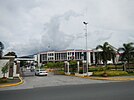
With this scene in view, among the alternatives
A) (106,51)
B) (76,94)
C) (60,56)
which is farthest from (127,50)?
(60,56)

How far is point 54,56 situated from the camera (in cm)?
13638

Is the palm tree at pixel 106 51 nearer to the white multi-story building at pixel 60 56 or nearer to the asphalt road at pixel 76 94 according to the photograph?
the asphalt road at pixel 76 94

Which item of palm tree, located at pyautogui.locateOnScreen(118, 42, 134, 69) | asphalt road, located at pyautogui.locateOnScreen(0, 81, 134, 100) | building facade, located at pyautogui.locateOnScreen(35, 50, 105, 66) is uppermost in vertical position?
building facade, located at pyautogui.locateOnScreen(35, 50, 105, 66)

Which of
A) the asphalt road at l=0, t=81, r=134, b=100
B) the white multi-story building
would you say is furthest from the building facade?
the asphalt road at l=0, t=81, r=134, b=100

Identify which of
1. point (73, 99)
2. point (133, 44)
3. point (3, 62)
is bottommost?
point (73, 99)

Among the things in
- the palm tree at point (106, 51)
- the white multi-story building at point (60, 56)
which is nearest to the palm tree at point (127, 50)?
the palm tree at point (106, 51)

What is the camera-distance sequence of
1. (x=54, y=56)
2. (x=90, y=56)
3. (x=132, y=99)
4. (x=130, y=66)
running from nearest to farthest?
(x=132, y=99), (x=130, y=66), (x=90, y=56), (x=54, y=56)

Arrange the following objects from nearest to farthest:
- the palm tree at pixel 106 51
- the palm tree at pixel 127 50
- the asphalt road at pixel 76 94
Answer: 1. the asphalt road at pixel 76 94
2. the palm tree at pixel 127 50
3. the palm tree at pixel 106 51

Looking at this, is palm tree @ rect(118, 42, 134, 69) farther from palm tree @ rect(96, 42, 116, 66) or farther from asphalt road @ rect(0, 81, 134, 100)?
asphalt road @ rect(0, 81, 134, 100)

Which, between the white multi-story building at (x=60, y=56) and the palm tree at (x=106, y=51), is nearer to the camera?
the palm tree at (x=106, y=51)

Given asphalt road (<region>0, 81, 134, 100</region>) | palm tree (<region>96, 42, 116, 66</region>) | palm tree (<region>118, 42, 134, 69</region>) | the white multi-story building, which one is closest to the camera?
asphalt road (<region>0, 81, 134, 100</region>)

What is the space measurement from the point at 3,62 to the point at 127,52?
24.6 metres

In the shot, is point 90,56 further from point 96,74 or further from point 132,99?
point 132,99

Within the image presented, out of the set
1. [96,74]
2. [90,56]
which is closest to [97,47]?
[96,74]
